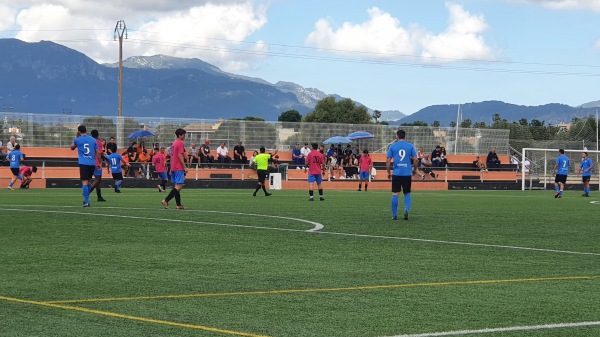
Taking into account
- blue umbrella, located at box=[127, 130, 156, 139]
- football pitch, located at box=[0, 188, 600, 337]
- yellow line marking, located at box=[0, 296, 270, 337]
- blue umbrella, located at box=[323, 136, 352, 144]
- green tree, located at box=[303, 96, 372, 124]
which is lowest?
football pitch, located at box=[0, 188, 600, 337]

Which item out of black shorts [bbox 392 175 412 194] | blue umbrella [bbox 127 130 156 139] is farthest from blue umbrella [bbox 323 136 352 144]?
black shorts [bbox 392 175 412 194]

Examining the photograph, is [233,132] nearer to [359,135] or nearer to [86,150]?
[359,135]

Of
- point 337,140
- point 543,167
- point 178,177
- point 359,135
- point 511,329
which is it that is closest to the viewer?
point 511,329

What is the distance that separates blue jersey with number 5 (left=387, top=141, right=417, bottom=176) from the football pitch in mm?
1618

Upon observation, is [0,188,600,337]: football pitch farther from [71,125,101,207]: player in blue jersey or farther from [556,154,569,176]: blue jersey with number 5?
[556,154,569,176]: blue jersey with number 5

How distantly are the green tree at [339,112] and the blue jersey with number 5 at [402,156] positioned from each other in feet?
394

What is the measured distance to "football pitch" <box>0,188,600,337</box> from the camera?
8039mm

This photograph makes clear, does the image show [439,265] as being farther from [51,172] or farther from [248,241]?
[51,172]

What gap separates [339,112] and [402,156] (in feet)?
408

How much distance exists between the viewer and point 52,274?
11.0m

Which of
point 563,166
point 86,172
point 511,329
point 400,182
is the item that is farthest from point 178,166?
point 563,166

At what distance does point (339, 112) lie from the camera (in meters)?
145

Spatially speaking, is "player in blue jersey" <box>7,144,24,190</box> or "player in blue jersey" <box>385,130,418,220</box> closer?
"player in blue jersey" <box>385,130,418,220</box>

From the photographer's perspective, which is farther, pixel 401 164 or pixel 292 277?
pixel 401 164
